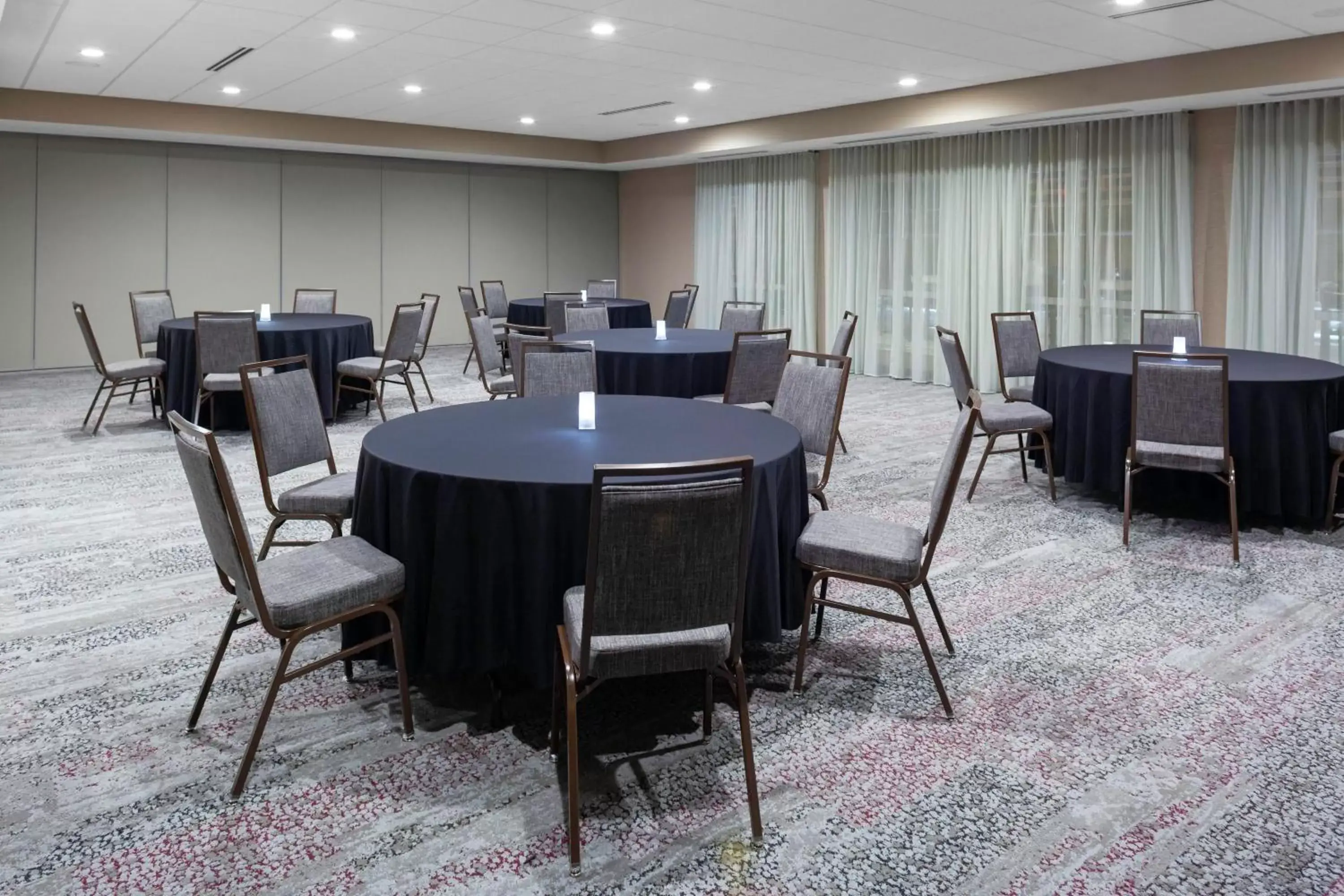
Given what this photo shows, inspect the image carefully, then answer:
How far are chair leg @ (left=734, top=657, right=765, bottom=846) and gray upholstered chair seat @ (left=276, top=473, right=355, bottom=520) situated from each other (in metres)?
1.71

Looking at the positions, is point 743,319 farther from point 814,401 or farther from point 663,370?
point 814,401

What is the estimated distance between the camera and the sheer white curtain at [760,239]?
11.8m

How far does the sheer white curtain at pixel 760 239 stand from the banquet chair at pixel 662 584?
355 inches

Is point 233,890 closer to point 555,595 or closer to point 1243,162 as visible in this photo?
point 555,595

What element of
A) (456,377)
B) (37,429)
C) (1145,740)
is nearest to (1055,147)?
(456,377)

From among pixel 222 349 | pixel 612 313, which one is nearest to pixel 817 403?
pixel 222 349

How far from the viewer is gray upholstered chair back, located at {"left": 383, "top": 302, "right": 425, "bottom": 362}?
24.1 feet

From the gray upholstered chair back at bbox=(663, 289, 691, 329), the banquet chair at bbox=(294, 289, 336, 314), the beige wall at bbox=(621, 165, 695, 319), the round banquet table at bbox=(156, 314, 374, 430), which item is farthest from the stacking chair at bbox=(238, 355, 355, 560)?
the beige wall at bbox=(621, 165, 695, 319)

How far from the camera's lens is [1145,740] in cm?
282

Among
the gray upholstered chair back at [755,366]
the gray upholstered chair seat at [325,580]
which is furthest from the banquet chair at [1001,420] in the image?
the gray upholstered chair seat at [325,580]

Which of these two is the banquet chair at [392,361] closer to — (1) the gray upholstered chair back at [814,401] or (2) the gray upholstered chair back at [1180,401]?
(1) the gray upholstered chair back at [814,401]

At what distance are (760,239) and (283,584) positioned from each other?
1027 centimetres

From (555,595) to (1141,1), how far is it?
16.3ft

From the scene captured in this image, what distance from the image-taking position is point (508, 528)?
2660mm
